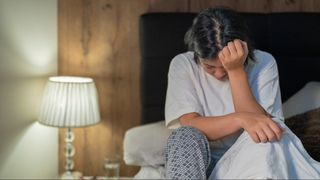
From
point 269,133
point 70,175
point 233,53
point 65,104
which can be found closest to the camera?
point 269,133

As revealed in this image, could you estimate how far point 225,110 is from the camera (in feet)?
4.52

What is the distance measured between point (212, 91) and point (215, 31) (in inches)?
9.7

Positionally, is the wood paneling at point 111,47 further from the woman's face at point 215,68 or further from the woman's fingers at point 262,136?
the woman's fingers at point 262,136

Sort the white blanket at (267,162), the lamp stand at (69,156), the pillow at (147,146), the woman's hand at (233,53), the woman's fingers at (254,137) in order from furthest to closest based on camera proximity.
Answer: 1. the lamp stand at (69,156)
2. the pillow at (147,146)
3. the woman's hand at (233,53)
4. the woman's fingers at (254,137)
5. the white blanket at (267,162)

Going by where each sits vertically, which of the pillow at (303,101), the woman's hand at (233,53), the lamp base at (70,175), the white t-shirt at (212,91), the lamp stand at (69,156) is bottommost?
the lamp base at (70,175)

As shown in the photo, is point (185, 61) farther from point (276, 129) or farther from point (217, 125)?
point (276, 129)

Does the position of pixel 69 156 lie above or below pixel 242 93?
below

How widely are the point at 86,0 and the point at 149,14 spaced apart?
35cm

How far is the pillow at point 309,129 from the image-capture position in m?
1.45

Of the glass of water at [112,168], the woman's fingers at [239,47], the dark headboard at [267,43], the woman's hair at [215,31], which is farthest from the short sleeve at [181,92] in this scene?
the glass of water at [112,168]

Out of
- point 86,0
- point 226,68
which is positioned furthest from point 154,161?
point 86,0

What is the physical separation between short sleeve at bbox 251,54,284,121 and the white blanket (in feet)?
0.65

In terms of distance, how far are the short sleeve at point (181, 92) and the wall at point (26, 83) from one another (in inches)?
26.2

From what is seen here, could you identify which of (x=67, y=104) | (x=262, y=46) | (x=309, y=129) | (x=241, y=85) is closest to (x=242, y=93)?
(x=241, y=85)
